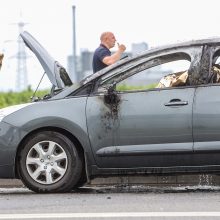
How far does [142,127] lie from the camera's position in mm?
8469

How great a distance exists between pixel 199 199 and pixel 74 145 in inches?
58.4

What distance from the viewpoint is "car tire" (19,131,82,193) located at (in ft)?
28.3

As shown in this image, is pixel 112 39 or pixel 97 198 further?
pixel 112 39

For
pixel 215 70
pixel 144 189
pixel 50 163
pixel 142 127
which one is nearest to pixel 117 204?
pixel 142 127

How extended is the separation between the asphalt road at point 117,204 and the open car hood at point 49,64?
1214 millimetres

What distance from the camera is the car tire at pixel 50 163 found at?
8.62 m

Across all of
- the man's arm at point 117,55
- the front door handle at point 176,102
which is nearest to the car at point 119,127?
the front door handle at point 176,102

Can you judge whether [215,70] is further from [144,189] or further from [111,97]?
[144,189]

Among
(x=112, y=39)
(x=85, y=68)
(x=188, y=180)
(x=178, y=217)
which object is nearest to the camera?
(x=178, y=217)

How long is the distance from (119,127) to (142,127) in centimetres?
24

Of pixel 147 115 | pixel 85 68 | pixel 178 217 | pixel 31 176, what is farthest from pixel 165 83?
pixel 85 68

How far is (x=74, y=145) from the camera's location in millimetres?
8656

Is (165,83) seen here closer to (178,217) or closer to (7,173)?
(7,173)

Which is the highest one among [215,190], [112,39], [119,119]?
[112,39]
